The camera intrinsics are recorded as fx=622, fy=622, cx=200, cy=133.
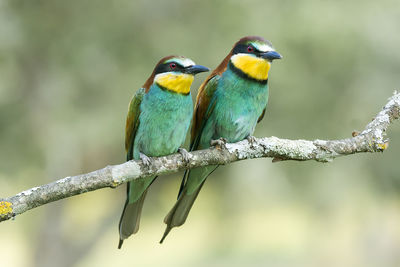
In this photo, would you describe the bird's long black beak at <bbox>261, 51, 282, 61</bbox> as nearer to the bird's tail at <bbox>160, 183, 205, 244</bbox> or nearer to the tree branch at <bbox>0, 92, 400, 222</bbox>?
the tree branch at <bbox>0, 92, 400, 222</bbox>

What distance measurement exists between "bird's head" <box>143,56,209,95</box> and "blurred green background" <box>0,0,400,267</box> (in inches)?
159

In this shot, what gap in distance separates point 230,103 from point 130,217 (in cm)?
86

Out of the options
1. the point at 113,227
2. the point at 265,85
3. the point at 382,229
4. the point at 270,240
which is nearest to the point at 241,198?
the point at 113,227

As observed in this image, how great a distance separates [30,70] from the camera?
8805 millimetres

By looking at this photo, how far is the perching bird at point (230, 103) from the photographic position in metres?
3.46

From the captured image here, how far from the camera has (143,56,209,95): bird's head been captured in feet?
10.5

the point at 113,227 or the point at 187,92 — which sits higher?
the point at 187,92

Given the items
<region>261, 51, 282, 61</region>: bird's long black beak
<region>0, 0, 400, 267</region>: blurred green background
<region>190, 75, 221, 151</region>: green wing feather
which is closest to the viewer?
<region>261, 51, 282, 61</region>: bird's long black beak

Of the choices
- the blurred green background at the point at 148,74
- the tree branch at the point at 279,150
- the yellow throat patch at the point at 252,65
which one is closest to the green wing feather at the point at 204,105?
the yellow throat patch at the point at 252,65

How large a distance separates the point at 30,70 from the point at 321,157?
21.6ft

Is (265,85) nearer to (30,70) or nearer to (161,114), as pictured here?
(161,114)

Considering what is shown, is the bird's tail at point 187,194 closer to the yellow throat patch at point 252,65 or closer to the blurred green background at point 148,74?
the yellow throat patch at point 252,65

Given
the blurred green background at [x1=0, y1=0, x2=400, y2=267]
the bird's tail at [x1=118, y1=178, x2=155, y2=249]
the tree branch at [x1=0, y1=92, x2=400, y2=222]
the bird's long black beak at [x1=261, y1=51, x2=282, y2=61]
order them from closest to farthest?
the tree branch at [x1=0, y1=92, x2=400, y2=222] → the bird's tail at [x1=118, y1=178, x2=155, y2=249] → the bird's long black beak at [x1=261, y1=51, x2=282, y2=61] → the blurred green background at [x1=0, y1=0, x2=400, y2=267]

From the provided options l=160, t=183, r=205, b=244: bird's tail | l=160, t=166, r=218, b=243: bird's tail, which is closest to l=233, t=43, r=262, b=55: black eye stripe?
l=160, t=166, r=218, b=243: bird's tail
